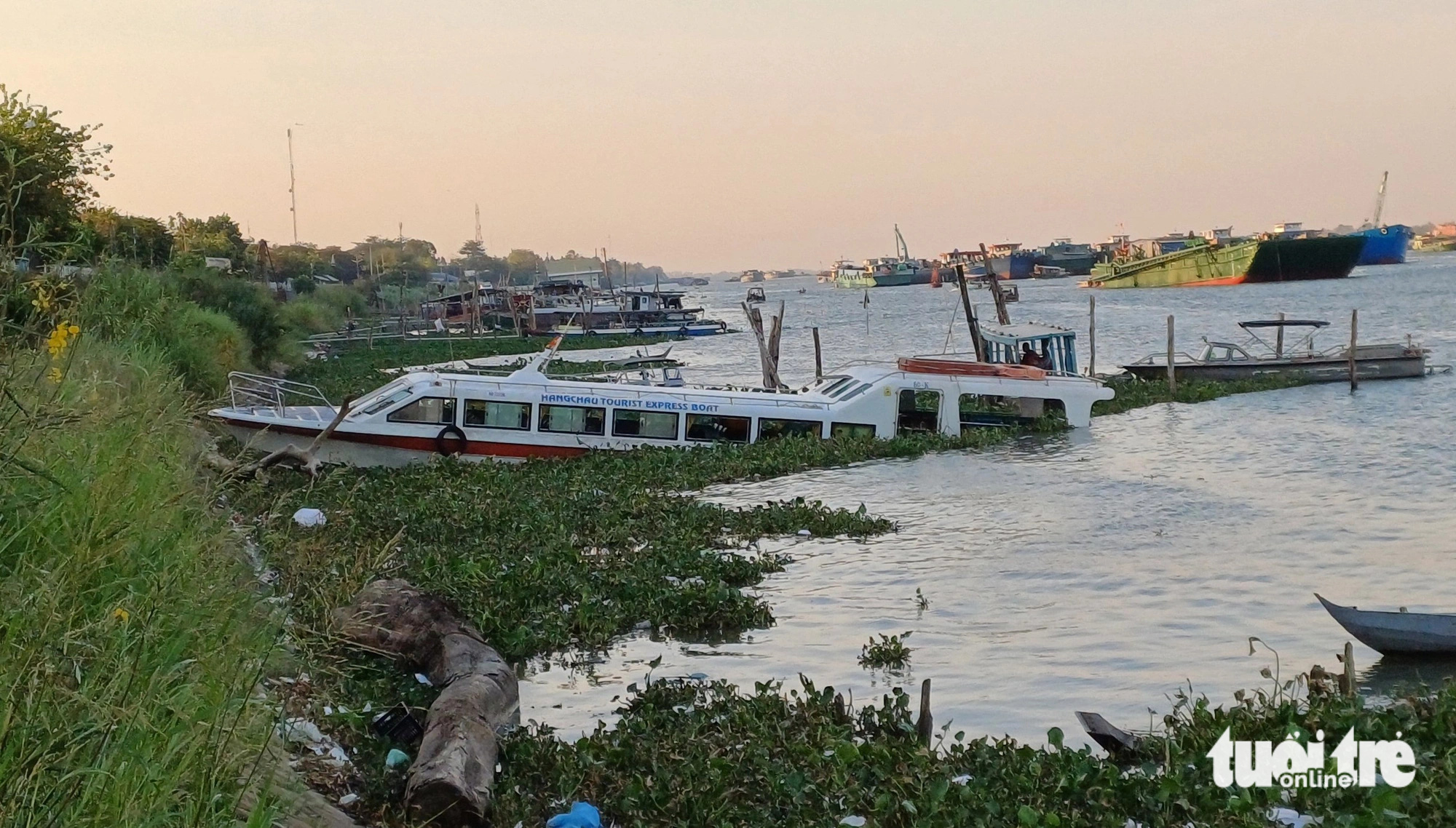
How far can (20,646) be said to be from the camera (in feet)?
15.6

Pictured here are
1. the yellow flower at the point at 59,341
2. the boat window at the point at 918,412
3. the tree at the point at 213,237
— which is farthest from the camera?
the tree at the point at 213,237

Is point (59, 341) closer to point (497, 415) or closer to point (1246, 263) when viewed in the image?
point (497, 415)

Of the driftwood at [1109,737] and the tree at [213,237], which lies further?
the tree at [213,237]

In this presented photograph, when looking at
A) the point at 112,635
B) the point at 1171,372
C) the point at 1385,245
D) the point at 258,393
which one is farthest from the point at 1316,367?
the point at 1385,245

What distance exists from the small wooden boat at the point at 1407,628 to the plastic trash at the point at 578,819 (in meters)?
6.32

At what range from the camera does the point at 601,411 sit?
77.2ft

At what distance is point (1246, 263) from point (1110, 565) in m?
108

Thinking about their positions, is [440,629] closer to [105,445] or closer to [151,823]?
[105,445]

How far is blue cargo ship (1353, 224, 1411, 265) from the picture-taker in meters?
141

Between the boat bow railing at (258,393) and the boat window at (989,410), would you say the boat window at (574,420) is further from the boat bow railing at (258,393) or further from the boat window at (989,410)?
the boat window at (989,410)

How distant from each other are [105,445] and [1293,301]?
Answer: 96.9 metres

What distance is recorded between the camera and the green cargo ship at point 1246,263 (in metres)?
114

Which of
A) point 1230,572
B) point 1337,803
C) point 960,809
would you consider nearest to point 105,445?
point 960,809

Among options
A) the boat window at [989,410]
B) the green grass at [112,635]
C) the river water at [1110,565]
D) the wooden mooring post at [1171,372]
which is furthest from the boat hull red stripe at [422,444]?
the wooden mooring post at [1171,372]
